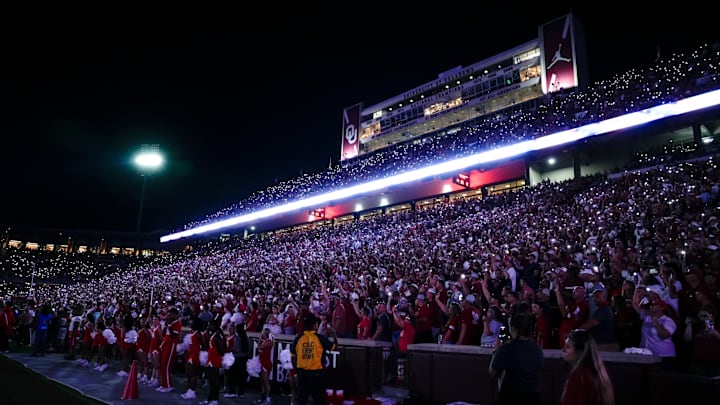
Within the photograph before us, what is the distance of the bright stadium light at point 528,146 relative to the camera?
2264cm

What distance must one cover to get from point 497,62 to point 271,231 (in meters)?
29.8

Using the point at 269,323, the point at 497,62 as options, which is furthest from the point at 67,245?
the point at 269,323

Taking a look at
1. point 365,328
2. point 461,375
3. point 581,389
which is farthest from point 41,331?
point 581,389

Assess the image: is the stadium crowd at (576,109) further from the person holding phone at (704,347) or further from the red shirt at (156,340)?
the red shirt at (156,340)

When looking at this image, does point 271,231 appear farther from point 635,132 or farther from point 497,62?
point 635,132

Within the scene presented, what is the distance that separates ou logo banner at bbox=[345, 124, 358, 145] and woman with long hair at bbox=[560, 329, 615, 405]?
5570cm

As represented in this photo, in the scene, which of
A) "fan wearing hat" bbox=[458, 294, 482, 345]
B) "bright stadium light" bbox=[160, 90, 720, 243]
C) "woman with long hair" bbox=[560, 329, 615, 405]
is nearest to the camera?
"woman with long hair" bbox=[560, 329, 615, 405]

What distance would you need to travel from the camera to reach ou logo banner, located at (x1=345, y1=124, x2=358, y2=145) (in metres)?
58.4

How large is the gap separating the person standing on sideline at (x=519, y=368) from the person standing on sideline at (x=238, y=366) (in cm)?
698

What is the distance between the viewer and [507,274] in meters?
11.3

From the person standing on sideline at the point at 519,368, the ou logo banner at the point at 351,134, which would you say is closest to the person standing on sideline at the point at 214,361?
the person standing on sideline at the point at 519,368

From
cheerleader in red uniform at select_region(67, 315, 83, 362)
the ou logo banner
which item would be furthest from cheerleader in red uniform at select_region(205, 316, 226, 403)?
the ou logo banner

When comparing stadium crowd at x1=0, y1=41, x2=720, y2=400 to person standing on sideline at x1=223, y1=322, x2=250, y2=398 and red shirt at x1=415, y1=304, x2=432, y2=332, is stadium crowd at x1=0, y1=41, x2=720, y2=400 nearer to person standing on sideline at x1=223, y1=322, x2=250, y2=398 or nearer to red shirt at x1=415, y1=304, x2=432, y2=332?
red shirt at x1=415, y1=304, x2=432, y2=332

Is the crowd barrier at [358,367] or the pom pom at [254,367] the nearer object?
the crowd barrier at [358,367]
